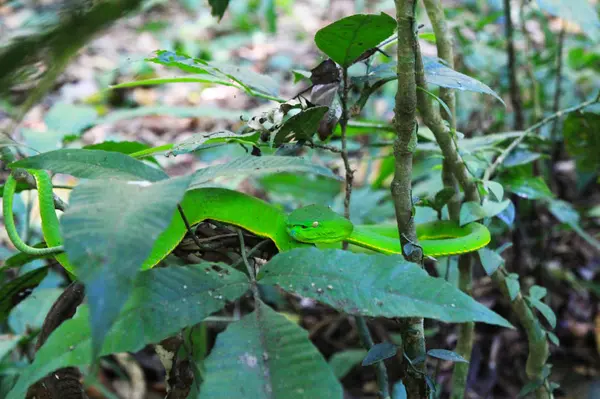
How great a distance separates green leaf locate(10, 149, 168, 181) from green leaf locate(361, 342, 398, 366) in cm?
49

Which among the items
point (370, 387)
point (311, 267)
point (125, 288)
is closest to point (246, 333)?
point (311, 267)

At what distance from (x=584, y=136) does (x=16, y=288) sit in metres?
1.77

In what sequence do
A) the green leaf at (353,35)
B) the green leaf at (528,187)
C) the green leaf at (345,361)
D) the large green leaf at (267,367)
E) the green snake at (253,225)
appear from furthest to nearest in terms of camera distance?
the green leaf at (345,361) < the green leaf at (528,187) < the green snake at (253,225) < the green leaf at (353,35) < the large green leaf at (267,367)

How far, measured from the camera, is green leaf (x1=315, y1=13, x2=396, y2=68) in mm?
1011

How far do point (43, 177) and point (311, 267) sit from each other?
65 cm

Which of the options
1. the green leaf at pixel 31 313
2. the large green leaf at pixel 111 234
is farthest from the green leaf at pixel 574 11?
the green leaf at pixel 31 313

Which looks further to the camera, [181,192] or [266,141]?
[266,141]

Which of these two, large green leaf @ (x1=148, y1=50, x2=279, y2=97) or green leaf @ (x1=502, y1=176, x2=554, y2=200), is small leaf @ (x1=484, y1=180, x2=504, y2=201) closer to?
green leaf @ (x1=502, y1=176, x2=554, y2=200)

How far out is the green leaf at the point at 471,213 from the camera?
1.30 metres

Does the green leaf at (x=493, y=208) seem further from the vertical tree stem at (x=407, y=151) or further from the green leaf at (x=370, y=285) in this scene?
the green leaf at (x=370, y=285)

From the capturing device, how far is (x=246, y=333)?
75cm

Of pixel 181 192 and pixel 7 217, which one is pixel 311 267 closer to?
pixel 181 192

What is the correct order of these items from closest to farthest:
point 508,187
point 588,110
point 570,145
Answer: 1. point 508,187
2. point 588,110
3. point 570,145

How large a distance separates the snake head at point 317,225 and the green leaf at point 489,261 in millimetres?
303
